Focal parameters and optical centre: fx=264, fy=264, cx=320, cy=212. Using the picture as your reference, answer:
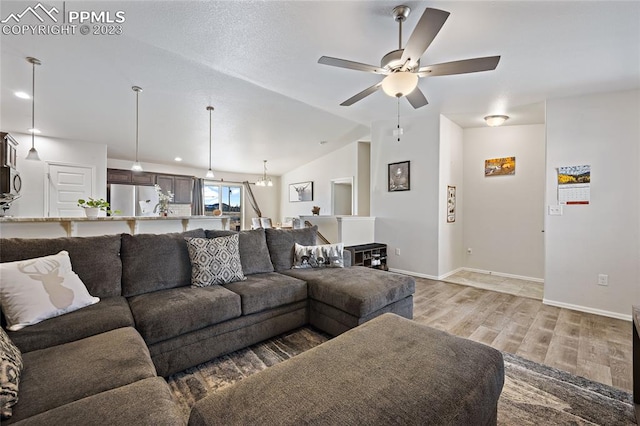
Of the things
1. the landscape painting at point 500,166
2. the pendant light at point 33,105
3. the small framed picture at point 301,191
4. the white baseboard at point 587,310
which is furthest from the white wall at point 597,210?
the pendant light at point 33,105

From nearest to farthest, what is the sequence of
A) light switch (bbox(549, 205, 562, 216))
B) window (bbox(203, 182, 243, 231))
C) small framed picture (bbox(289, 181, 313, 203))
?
light switch (bbox(549, 205, 562, 216))
small framed picture (bbox(289, 181, 313, 203))
window (bbox(203, 182, 243, 231))

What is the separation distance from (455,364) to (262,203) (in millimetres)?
8742

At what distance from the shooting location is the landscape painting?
→ 470 centimetres

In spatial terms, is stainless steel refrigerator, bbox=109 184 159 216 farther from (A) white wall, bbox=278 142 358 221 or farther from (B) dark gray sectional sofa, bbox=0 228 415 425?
(B) dark gray sectional sofa, bbox=0 228 415 425

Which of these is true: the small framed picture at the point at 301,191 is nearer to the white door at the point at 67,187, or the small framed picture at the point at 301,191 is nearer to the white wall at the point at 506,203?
the white wall at the point at 506,203

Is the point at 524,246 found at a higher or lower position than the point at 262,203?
lower

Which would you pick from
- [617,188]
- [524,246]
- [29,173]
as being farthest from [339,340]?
[29,173]

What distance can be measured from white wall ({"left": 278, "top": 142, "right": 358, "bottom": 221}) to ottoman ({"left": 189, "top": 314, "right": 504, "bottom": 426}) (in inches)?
224

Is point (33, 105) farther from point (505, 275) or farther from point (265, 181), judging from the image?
point (505, 275)

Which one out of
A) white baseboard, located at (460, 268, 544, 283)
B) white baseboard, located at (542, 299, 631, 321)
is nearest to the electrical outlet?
white baseboard, located at (542, 299, 631, 321)

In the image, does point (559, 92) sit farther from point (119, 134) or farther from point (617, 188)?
point (119, 134)

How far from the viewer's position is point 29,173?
16.1 ft

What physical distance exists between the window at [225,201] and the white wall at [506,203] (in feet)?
22.4

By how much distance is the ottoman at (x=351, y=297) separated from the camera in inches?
87.8
